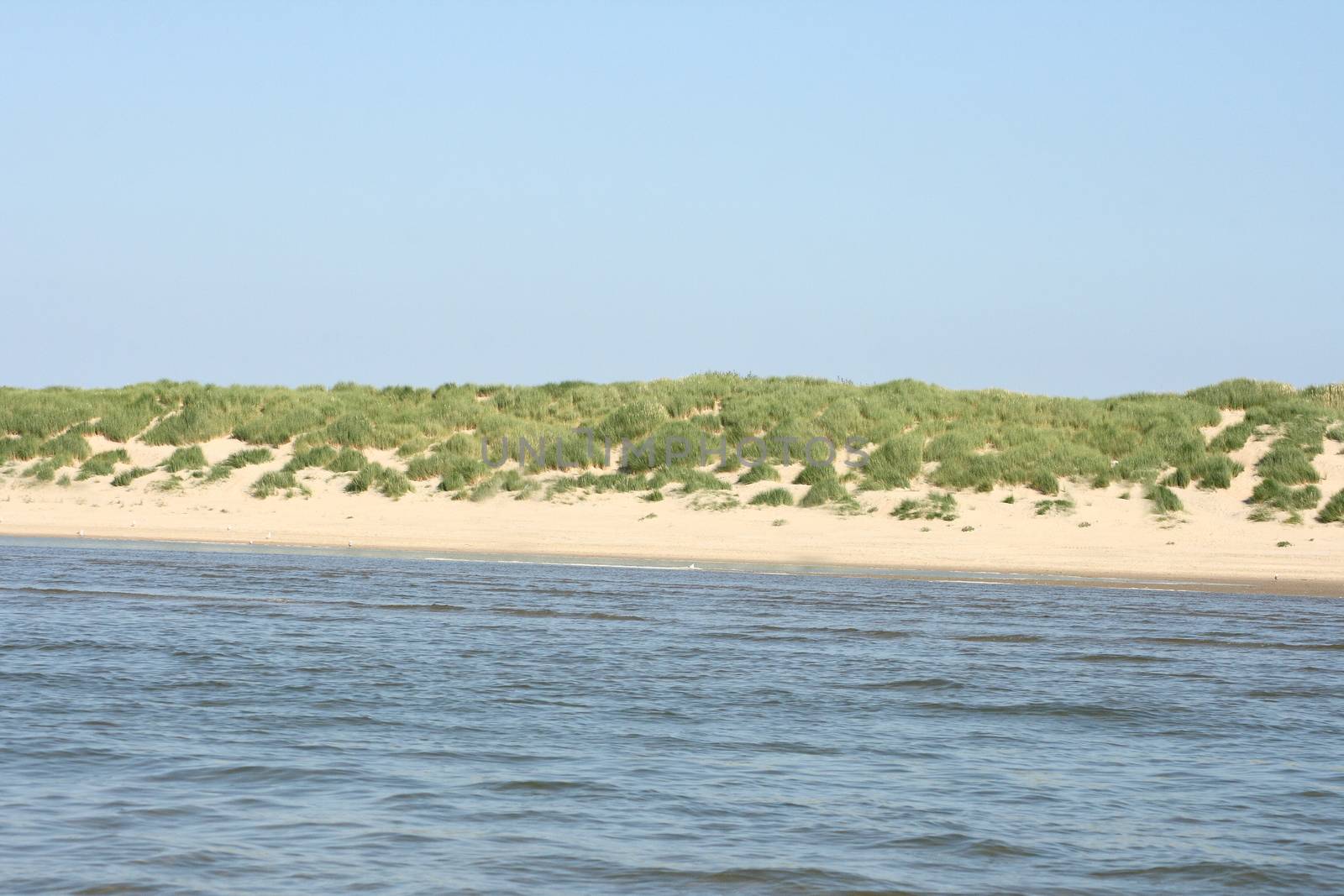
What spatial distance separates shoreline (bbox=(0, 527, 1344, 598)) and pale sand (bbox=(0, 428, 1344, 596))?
0.31ft

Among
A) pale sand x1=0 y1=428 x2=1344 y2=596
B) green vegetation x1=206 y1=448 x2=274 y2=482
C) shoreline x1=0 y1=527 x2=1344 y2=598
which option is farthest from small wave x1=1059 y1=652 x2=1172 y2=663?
green vegetation x1=206 y1=448 x2=274 y2=482

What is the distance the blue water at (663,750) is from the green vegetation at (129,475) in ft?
52.7

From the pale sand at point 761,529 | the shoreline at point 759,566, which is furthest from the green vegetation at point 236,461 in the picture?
the shoreline at point 759,566

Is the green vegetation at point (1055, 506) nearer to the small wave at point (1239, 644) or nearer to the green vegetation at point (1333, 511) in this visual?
the green vegetation at point (1333, 511)

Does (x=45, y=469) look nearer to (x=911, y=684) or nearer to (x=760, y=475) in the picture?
(x=760, y=475)

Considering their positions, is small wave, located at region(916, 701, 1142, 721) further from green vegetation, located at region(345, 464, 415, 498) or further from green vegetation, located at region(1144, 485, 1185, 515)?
green vegetation, located at region(345, 464, 415, 498)

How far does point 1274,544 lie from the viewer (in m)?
23.2

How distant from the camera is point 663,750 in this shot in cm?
879

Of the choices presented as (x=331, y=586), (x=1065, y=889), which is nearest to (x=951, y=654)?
(x=1065, y=889)

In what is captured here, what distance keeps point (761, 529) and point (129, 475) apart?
15408 mm

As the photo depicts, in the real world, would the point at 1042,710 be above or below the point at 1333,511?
below

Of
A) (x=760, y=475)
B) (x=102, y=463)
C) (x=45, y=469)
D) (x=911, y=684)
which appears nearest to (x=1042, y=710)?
(x=911, y=684)

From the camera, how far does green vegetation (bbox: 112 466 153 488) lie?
31.6m

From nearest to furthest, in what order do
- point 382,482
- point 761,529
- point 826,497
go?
point 761,529
point 826,497
point 382,482
